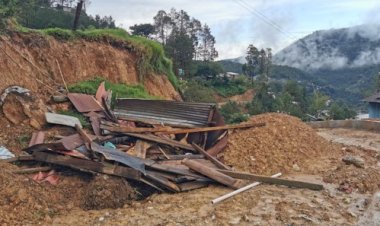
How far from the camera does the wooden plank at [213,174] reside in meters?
7.75

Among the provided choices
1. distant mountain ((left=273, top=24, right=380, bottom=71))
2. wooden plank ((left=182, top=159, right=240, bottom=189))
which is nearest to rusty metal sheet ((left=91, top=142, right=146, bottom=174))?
wooden plank ((left=182, top=159, right=240, bottom=189))

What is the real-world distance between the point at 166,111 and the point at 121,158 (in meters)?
3.43

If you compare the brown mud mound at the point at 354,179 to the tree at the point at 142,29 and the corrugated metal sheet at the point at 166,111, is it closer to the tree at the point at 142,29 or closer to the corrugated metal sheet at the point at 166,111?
the corrugated metal sheet at the point at 166,111

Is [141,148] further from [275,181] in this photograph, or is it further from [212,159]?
[275,181]

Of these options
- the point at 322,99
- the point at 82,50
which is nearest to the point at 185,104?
the point at 82,50

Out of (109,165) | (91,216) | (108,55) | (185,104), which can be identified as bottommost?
(91,216)

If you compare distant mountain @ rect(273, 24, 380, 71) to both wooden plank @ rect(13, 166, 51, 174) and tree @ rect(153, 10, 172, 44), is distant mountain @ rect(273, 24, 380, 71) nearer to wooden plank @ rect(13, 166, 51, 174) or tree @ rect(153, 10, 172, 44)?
tree @ rect(153, 10, 172, 44)

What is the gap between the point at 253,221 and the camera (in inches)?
253

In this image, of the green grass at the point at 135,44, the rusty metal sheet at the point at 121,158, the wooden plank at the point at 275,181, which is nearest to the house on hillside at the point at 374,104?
the green grass at the point at 135,44

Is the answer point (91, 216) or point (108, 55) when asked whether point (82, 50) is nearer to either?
point (108, 55)

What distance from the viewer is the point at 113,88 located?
1372cm

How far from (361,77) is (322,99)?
5227 centimetres

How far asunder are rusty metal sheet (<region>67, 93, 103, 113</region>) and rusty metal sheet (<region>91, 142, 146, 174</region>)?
278 cm

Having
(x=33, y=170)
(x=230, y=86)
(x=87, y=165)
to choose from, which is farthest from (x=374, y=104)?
(x=33, y=170)
